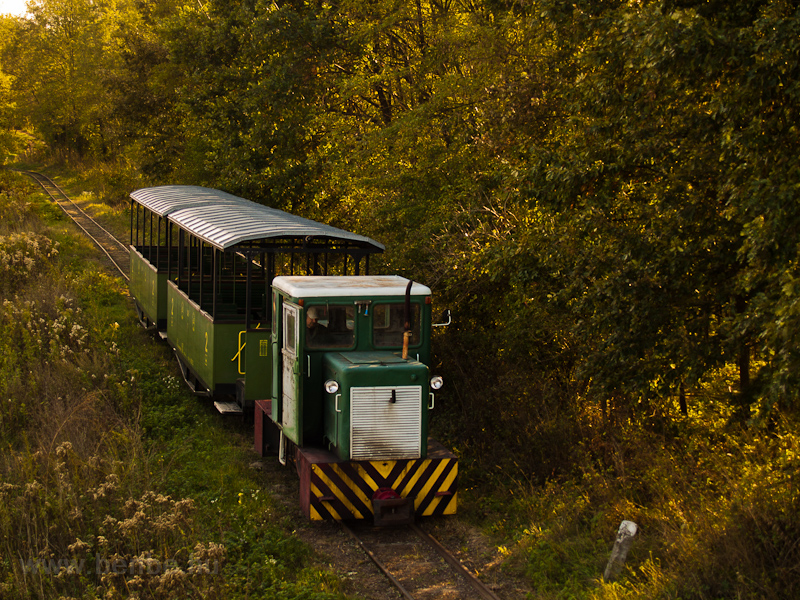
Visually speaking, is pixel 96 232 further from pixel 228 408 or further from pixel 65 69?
pixel 65 69

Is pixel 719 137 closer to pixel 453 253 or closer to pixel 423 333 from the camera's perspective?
pixel 423 333

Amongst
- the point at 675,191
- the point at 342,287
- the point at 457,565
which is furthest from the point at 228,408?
the point at 675,191

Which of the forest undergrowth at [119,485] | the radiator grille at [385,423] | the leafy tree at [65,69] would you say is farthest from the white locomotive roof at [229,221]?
the leafy tree at [65,69]

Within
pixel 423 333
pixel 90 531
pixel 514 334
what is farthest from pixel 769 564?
pixel 90 531

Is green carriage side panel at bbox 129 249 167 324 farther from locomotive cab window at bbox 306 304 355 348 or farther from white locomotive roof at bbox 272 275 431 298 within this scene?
locomotive cab window at bbox 306 304 355 348

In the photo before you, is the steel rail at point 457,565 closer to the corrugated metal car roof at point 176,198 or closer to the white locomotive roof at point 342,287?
the white locomotive roof at point 342,287

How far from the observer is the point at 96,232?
99.2 ft

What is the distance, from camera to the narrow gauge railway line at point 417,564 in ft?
24.0

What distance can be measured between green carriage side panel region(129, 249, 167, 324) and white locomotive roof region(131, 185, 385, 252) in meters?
1.37

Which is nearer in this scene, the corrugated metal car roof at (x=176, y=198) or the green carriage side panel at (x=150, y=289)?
the corrugated metal car roof at (x=176, y=198)

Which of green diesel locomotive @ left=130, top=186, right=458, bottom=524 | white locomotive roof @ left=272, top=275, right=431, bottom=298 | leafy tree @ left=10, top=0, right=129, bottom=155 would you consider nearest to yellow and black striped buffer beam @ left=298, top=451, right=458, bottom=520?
green diesel locomotive @ left=130, top=186, right=458, bottom=524

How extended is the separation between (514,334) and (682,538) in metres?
4.49

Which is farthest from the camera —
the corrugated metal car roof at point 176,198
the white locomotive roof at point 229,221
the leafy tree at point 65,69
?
the leafy tree at point 65,69

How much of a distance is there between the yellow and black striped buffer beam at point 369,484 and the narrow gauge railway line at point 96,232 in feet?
53.2
